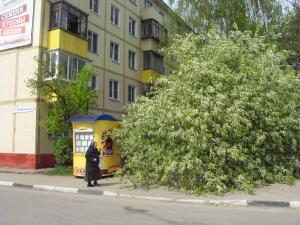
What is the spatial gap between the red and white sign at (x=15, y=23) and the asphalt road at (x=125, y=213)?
11655 mm

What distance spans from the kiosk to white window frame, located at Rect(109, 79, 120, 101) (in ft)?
34.7

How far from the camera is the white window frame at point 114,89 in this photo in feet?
79.0

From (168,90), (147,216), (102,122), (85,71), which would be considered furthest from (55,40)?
(147,216)

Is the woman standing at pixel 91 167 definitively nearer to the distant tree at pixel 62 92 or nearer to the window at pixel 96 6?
the distant tree at pixel 62 92

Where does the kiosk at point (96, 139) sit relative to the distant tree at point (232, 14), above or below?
below

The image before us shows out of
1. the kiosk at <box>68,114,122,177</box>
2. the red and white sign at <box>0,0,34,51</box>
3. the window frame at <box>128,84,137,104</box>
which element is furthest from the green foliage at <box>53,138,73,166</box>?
the window frame at <box>128,84,137,104</box>

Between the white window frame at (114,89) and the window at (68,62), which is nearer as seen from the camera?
the window at (68,62)

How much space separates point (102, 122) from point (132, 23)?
16.6 meters

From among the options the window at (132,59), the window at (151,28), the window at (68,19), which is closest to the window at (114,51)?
the window at (132,59)

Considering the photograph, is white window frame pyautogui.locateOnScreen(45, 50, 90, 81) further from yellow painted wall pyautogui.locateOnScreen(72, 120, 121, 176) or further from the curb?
the curb

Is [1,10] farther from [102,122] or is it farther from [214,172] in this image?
[214,172]

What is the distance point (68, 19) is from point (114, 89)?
7096mm

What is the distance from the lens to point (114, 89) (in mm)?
24688

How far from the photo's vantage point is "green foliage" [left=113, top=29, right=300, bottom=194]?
9.91 m
